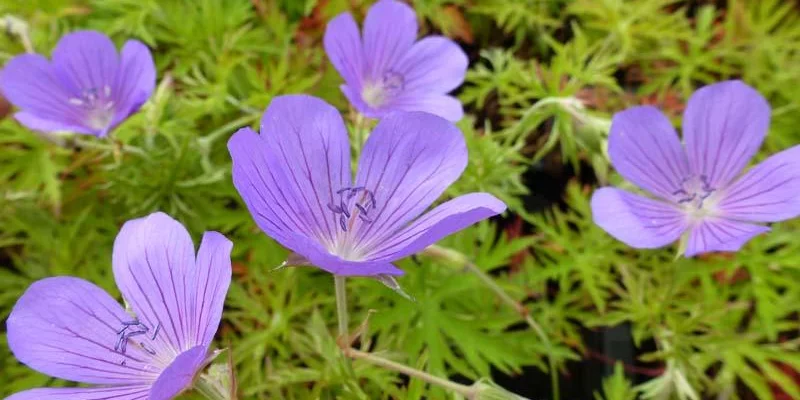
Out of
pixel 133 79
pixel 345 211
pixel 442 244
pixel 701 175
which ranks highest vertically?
pixel 701 175

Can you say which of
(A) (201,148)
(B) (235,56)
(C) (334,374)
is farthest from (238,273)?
(B) (235,56)

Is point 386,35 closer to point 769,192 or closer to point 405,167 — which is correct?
point 405,167

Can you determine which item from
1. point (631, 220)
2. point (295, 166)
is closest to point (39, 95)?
point (295, 166)

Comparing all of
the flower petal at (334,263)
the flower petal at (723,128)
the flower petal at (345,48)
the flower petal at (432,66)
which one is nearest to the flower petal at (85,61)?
the flower petal at (345,48)

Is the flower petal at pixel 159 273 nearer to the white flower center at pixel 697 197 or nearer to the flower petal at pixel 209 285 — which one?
the flower petal at pixel 209 285

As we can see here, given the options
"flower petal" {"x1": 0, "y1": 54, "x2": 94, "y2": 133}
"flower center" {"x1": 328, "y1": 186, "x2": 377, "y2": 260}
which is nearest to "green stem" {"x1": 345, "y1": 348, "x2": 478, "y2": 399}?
"flower center" {"x1": 328, "y1": 186, "x2": 377, "y2": 260}

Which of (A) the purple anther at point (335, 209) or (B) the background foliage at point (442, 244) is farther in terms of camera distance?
(B) the background foliage at point (442, 244)

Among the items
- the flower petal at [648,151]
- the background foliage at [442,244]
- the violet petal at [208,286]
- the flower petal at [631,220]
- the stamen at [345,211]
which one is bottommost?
the background foliage at [442,244]
